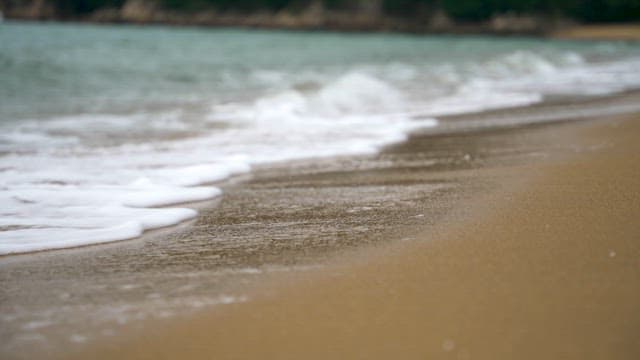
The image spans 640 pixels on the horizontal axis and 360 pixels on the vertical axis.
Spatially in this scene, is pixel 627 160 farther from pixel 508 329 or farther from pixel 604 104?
pixel 604 104

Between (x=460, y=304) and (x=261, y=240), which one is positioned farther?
(x=261, y=240)

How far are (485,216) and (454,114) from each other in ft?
21.7

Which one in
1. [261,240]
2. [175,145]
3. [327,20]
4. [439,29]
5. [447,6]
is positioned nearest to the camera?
[261,240]

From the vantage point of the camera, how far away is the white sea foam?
4422 mm

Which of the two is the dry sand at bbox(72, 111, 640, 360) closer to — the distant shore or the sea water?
the sea water

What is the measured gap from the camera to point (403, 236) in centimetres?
388

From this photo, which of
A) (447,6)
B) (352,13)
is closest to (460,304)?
(447,6)

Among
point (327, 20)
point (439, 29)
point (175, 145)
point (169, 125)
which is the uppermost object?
point (327, 20)

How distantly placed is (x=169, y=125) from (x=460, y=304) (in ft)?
23.9

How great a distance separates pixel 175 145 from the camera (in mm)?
7746

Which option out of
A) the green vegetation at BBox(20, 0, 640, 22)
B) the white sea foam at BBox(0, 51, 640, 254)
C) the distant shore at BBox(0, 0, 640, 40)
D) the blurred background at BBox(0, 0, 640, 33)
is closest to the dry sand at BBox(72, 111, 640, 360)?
the white sea foam at BBox(0, 51, 640, 254)

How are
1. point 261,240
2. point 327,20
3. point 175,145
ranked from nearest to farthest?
1. point 261,240
2. point 175,145
3. point 327,20

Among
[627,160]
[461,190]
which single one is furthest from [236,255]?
[627,160]

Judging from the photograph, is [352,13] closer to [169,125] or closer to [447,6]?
[447,6]
